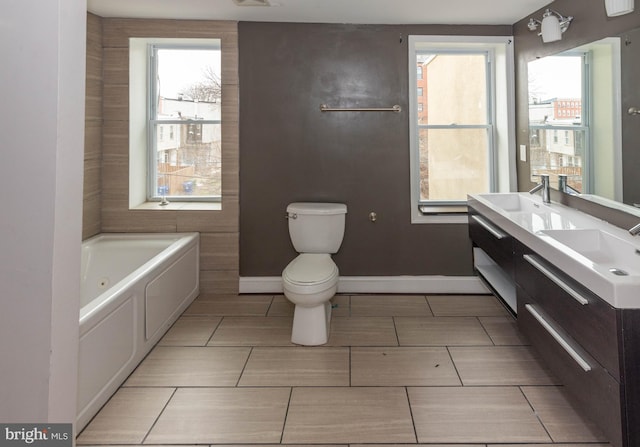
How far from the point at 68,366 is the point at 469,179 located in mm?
3458

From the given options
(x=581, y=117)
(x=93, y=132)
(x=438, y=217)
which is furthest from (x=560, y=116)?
(x=93, y=132)

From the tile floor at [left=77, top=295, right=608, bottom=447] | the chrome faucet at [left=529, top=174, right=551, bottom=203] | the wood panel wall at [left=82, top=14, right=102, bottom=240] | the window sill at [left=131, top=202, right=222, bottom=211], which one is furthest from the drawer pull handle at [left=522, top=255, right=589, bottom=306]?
the wood panel wall at [left=82, top=14, right=102, bottom=240]

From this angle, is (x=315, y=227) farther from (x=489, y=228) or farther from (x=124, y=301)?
(x=124, y=301)

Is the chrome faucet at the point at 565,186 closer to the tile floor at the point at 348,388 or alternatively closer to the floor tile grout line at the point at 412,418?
the tile floor at the point at 348,388

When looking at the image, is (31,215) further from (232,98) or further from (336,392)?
(232,98)

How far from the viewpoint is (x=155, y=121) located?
3.95 meters

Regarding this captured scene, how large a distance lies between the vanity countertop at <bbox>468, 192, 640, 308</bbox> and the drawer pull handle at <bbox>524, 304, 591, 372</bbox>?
0.93ft

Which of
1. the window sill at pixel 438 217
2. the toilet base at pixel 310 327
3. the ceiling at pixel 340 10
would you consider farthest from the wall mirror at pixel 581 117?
the toilet base at pixel 310 327

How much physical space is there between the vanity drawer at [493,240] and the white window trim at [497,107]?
0.56 meters

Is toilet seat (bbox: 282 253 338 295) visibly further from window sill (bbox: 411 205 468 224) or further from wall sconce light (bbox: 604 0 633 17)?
wall sconce light (bbox: 604 0 633 17)

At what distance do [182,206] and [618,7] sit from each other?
3314 mm

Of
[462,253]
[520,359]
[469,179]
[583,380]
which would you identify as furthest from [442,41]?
[583,380]

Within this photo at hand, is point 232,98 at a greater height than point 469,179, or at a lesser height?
greater

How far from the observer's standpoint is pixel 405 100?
3660 millimetres
